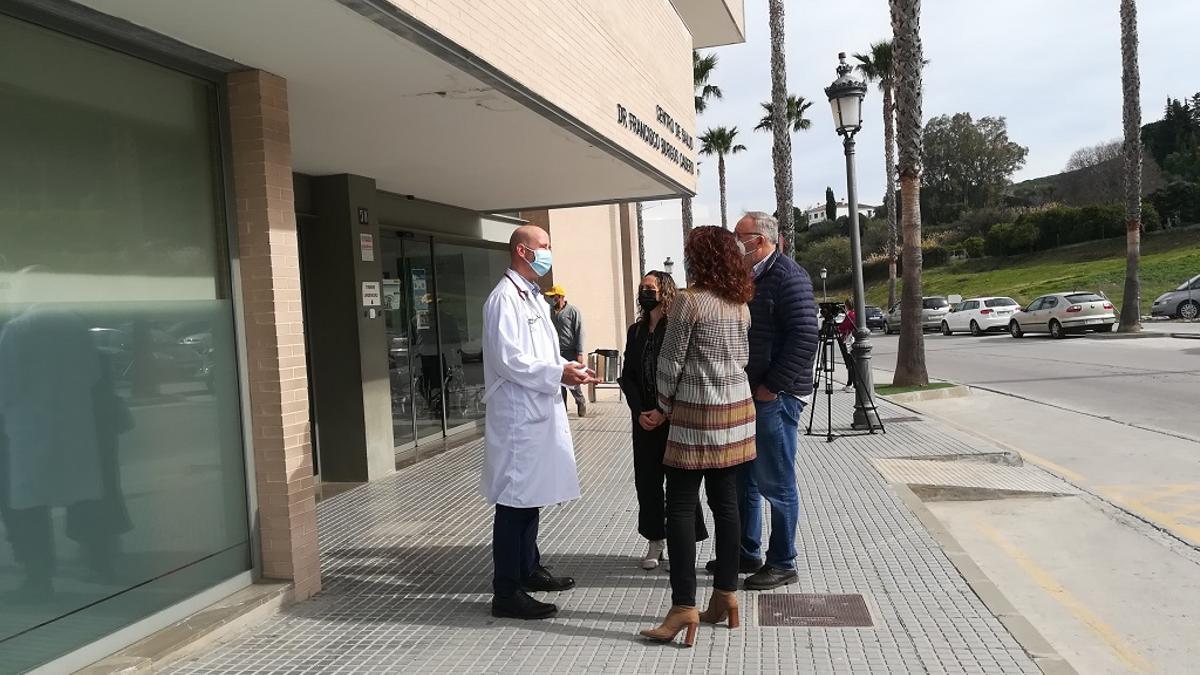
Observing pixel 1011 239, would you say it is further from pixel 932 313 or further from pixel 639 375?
pixel 639 375

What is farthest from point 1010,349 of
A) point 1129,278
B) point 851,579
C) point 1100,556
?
point 851,579

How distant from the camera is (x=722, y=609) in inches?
175

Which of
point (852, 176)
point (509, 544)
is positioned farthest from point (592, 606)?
point (852, 176)

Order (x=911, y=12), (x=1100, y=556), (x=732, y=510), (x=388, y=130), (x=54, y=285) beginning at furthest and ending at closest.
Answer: (x=911, y=12), (x=388, y=130), (x=1100, y=556), (x=732, y=510), (x=54, y=285)

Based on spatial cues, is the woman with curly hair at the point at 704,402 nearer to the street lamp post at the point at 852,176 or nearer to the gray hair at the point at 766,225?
the gray hair at the point at 766,225

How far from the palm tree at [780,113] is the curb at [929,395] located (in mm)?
9267

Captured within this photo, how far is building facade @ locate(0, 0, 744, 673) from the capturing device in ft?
12.5

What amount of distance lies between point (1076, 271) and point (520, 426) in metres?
47.7

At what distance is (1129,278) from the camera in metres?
25.1

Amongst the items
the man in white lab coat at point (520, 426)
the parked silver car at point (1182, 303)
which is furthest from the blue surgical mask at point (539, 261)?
the parked silver car at point (1182, 303)

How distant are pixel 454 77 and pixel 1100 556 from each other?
535 centimetres

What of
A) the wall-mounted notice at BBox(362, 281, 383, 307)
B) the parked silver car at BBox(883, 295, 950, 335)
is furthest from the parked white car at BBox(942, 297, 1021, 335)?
the wall-mounted notice at BBox(362, 281, 383, 307)

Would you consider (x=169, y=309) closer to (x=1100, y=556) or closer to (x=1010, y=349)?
(x=1100, y=556)

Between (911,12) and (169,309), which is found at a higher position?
(911,12)
